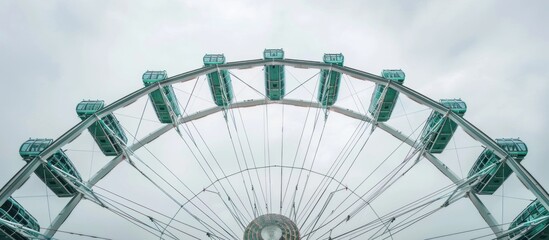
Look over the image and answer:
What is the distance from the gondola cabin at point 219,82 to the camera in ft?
74.5

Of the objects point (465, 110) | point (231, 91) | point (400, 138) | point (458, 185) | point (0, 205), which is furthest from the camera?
point (231, 91)

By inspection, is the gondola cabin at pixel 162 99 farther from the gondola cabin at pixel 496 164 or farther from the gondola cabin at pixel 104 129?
the gondola cabin at pixel 496 164

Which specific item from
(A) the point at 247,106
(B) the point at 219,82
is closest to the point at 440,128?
(A) the point at 247,106

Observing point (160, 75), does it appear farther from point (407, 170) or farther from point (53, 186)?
point (407, 170)

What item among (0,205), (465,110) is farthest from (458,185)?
(0,205)

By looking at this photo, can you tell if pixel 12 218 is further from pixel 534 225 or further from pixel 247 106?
pixel 534 225

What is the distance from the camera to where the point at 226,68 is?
2228 centimetres

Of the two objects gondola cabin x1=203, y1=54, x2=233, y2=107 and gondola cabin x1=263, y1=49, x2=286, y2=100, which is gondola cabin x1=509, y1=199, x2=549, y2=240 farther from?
gondola cabin x1=203, y1=54, x2=233, y2=107

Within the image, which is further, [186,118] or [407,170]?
[186,118]

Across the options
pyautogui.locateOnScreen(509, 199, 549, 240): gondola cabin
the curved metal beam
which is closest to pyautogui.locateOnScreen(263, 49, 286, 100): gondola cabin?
the curved metal beam

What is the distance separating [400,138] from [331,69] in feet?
17.9

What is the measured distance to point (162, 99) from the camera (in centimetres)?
2273

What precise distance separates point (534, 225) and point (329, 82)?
11.6 m

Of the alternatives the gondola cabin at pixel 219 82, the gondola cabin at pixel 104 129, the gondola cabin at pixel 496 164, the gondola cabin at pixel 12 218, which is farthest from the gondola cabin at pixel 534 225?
the gondola cabin at pixel 12 218
